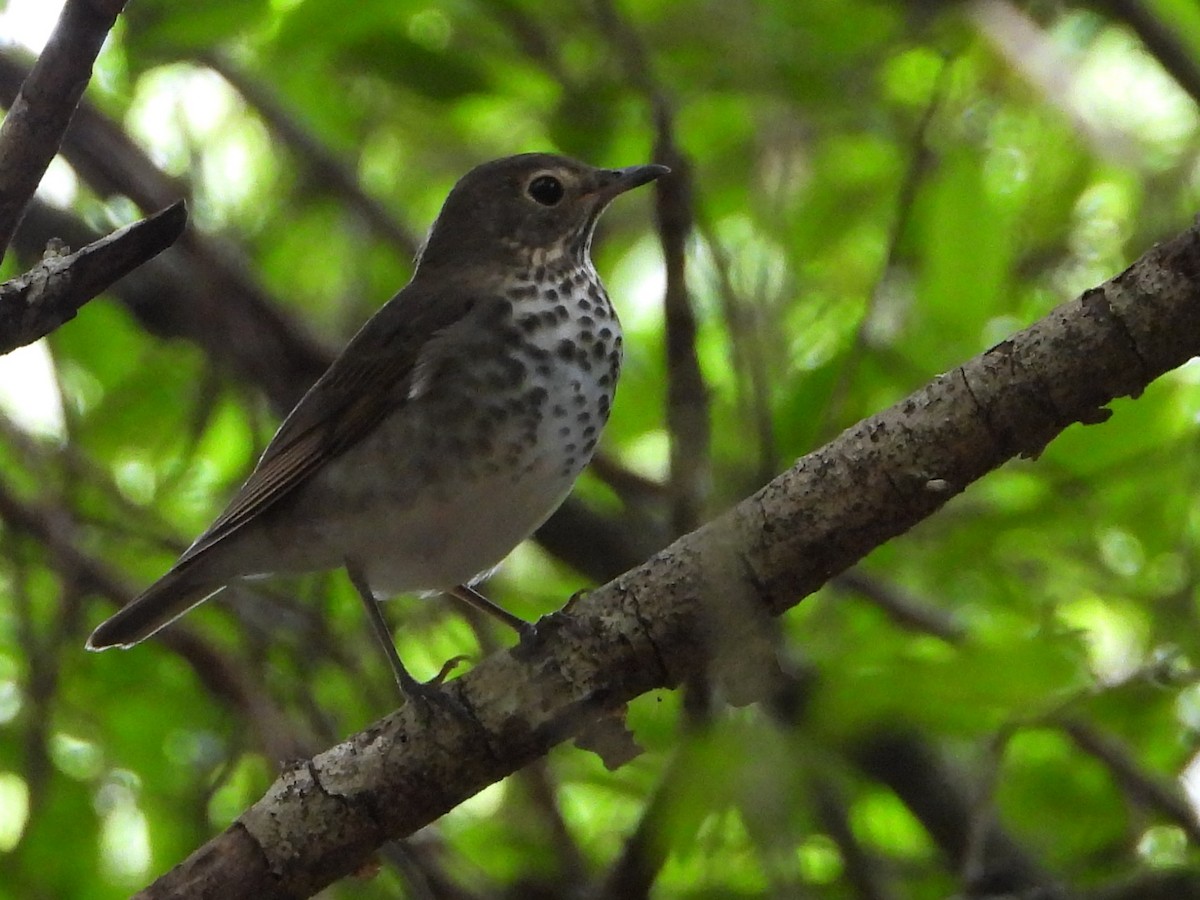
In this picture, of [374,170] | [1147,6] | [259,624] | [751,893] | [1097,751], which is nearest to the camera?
[751,893]

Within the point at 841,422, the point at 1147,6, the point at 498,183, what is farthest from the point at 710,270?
the point at 1147,6

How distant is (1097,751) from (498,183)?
2.37 metres

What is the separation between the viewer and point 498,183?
4848 millimetres

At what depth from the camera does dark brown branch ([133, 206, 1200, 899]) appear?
8.70 ft

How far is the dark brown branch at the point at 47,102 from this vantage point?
2.44 meters

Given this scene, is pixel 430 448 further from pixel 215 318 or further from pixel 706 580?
pixel 706 580

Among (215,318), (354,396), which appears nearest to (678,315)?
(354,396)

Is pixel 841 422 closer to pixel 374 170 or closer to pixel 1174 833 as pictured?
pixel 1174 833

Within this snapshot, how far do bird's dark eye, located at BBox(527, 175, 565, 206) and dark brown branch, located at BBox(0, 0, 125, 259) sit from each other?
7.67 ft

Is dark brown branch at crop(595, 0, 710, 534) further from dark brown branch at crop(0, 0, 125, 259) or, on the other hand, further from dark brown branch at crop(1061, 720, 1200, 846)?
dark brown branch at crop(0, 0, 125, 259)

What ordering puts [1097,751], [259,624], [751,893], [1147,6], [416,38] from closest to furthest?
[751,893] → [1097,751] → [1147,6] → [416,38] → [259,624]

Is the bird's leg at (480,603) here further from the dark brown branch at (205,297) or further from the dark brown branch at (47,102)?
the dark brown branch at (47,102)

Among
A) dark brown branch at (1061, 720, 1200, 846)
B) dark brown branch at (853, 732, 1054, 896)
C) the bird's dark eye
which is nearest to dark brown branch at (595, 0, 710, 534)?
the bird's dark eye

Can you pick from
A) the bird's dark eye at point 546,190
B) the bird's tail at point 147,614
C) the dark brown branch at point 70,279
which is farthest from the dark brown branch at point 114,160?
the dark brown branch at point 70,279
